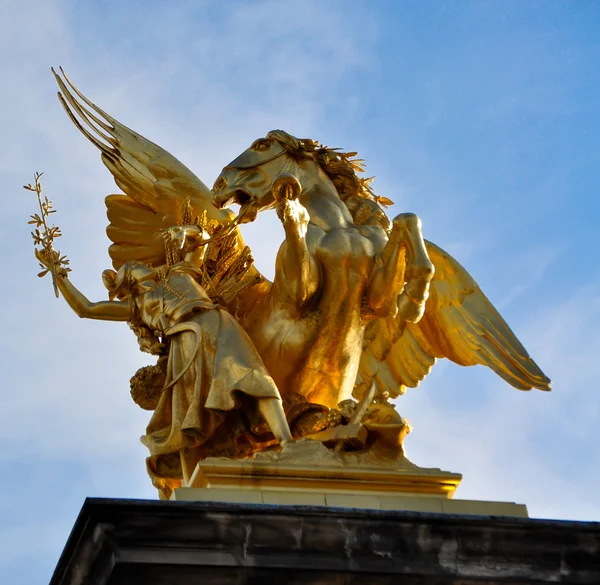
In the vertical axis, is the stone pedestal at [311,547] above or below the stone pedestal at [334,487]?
below

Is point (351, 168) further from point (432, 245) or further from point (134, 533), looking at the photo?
point (134, 533)

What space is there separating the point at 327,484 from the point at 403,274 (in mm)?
2102

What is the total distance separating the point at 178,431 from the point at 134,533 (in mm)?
2335

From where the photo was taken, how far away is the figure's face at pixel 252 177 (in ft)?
39.8

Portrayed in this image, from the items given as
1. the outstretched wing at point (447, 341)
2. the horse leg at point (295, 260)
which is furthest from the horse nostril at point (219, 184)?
the outstretched wing at point (447, 341)

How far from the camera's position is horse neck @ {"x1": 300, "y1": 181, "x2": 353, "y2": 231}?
11695mm

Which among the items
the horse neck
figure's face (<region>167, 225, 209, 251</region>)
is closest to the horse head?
the horse neck

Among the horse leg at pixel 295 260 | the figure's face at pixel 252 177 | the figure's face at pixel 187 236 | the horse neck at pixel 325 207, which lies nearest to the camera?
the horse leg at pixel 295 260

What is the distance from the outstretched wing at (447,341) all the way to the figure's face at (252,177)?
4.46ft

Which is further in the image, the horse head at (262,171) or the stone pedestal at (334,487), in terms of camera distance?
the horse head at (262,171)

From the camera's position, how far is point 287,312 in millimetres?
11500

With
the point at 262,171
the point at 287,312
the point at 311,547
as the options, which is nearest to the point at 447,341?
the point at 287,312

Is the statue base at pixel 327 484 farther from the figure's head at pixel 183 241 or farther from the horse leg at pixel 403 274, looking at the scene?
the figure's head at pixel 183 241

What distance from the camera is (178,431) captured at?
10.8 m
